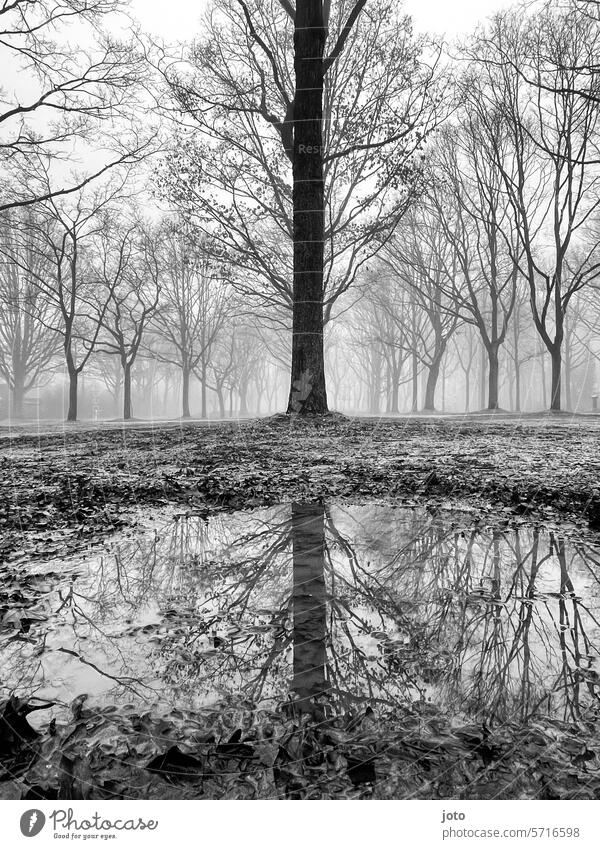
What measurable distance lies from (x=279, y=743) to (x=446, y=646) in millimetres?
560

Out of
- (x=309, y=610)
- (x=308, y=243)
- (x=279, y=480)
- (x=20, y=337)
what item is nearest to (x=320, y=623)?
(x=309, y=610)

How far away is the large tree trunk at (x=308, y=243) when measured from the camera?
8578mm

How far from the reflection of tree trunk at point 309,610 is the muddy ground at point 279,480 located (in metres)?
0.73

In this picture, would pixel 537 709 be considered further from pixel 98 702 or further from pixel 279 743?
pixel 98 702

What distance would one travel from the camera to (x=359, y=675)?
121 centimetres

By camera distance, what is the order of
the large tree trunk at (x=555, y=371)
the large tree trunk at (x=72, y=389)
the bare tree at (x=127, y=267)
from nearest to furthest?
the large tree trunk at (x=555, y=371) → the large tree trunk at (x=72, y=389) → the bare tree at (x=127, y=267)

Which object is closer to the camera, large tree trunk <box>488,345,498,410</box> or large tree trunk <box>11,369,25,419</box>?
large tree trunk <box>488,345,498,410</box>

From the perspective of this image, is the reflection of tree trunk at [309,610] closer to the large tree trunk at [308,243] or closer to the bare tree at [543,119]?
the large tree trunk at [308,243]

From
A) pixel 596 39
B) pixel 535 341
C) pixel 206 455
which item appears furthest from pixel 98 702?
pixel 535 341

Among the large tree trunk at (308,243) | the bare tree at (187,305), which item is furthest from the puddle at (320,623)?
the bare tree at (187,305)

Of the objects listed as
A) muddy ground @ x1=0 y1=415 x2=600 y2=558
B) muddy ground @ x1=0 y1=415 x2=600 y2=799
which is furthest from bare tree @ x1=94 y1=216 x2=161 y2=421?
muddy ground @ x1=0 y1=415 x2=600 y2=799

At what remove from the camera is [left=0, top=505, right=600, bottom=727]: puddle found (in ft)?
3.81

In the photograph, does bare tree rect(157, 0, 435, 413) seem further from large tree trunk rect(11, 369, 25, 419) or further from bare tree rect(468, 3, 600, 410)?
large tree trunk rect(11, 369, 25, 419)

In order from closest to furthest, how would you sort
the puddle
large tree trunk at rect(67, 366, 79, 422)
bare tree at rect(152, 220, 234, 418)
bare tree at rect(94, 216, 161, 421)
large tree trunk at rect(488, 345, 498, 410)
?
1. the puddle
2. large tree trunk at rect(67, 366, 79, 422)
3. large tree trunk at rect(488, 345, 498, 410)
4. bare tree at rect(94, 216, 161, 421)
5. bare tree at rect(152, 220, 234, 418)
